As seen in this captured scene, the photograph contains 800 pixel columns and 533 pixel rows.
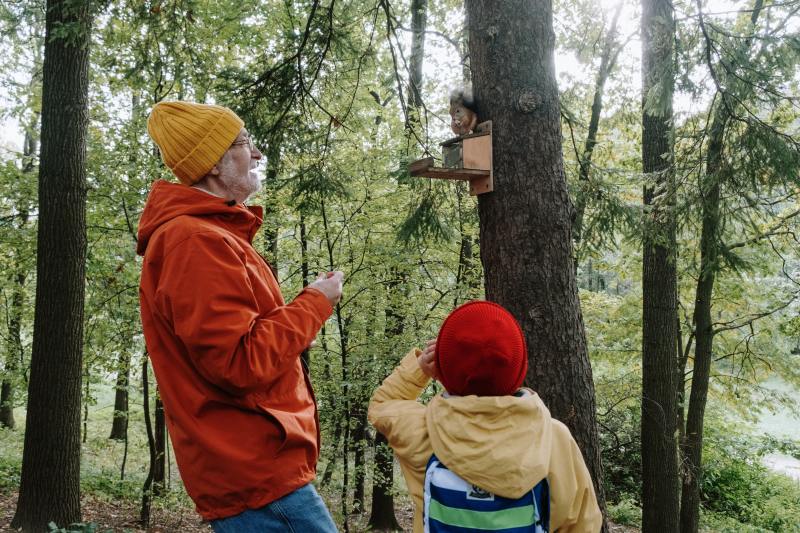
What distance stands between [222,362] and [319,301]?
37 cm

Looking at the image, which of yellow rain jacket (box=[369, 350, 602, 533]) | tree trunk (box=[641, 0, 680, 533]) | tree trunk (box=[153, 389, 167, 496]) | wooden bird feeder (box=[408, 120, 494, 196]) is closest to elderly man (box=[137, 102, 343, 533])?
yellow rain jacket (box=[369, 350, 602, 533])

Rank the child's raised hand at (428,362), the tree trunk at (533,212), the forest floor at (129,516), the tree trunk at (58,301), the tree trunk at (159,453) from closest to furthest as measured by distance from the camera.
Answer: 1. the child's raised hand at (428,362)
2. the tree trunk at (533,212)
3. the tree trunk at (58,301)
4. the forest floor at (129,516)
5. the tree trunk at (159,453)

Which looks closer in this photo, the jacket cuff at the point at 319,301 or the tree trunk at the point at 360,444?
the jacket cuff at the point at 319,301

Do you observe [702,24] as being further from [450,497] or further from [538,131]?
[450,497]

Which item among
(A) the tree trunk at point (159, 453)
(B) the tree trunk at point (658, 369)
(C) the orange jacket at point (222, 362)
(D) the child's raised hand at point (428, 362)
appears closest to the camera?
(C) the orange jacket at point (222, 362)

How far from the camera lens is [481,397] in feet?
5.47

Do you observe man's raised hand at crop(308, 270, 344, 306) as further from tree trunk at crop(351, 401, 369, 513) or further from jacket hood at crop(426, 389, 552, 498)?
tree trunk at crop(351, 401, 369, 513)

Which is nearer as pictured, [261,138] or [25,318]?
[261,138]

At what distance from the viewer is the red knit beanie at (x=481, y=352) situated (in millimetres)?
1669

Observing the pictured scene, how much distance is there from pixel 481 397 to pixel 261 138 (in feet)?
12.8

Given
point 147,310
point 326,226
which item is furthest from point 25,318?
point 147,310

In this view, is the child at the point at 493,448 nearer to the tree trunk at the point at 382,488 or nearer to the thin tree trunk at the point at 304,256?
the thin tree trunk at the point at 304,256

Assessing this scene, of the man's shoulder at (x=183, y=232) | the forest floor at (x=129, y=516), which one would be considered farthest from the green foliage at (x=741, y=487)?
the man's shoulder at (x=183, y=232)

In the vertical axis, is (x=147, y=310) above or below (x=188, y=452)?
above
